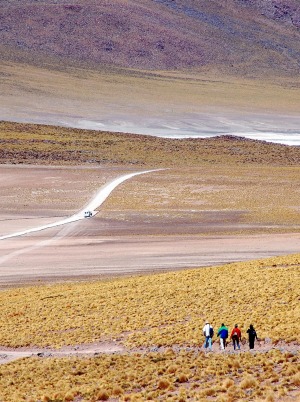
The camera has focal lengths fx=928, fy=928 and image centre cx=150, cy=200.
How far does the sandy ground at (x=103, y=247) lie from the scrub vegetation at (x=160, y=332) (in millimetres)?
2682

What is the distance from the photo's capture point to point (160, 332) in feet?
71.0

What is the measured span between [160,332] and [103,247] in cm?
1589

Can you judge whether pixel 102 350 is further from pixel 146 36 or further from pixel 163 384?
pixel 146 36

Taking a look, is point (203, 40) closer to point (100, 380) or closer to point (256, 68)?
point (256, 68)

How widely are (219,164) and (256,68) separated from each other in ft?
296

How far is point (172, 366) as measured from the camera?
18.0 m

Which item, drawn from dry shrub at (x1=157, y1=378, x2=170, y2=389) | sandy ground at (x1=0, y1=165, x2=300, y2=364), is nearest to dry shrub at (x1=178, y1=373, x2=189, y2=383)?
dry shrub at (x1=157, y1=378, x2=170, y2=389)

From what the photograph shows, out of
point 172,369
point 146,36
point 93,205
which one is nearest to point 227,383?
point 172,369

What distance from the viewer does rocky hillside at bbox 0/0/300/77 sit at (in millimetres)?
155375

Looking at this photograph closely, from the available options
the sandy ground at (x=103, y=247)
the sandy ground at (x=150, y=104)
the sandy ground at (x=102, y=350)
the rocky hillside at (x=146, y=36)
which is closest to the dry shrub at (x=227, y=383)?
the sandy ground at (x=102, y=350)

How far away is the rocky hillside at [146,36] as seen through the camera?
15538 centimetres

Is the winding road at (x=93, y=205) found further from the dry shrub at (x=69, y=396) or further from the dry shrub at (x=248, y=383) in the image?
the dry shrub at (x=248, y=383)

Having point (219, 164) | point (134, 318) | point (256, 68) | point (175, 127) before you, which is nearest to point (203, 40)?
point (256, 68)

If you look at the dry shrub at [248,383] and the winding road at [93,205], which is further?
the winding road at [93,205]
